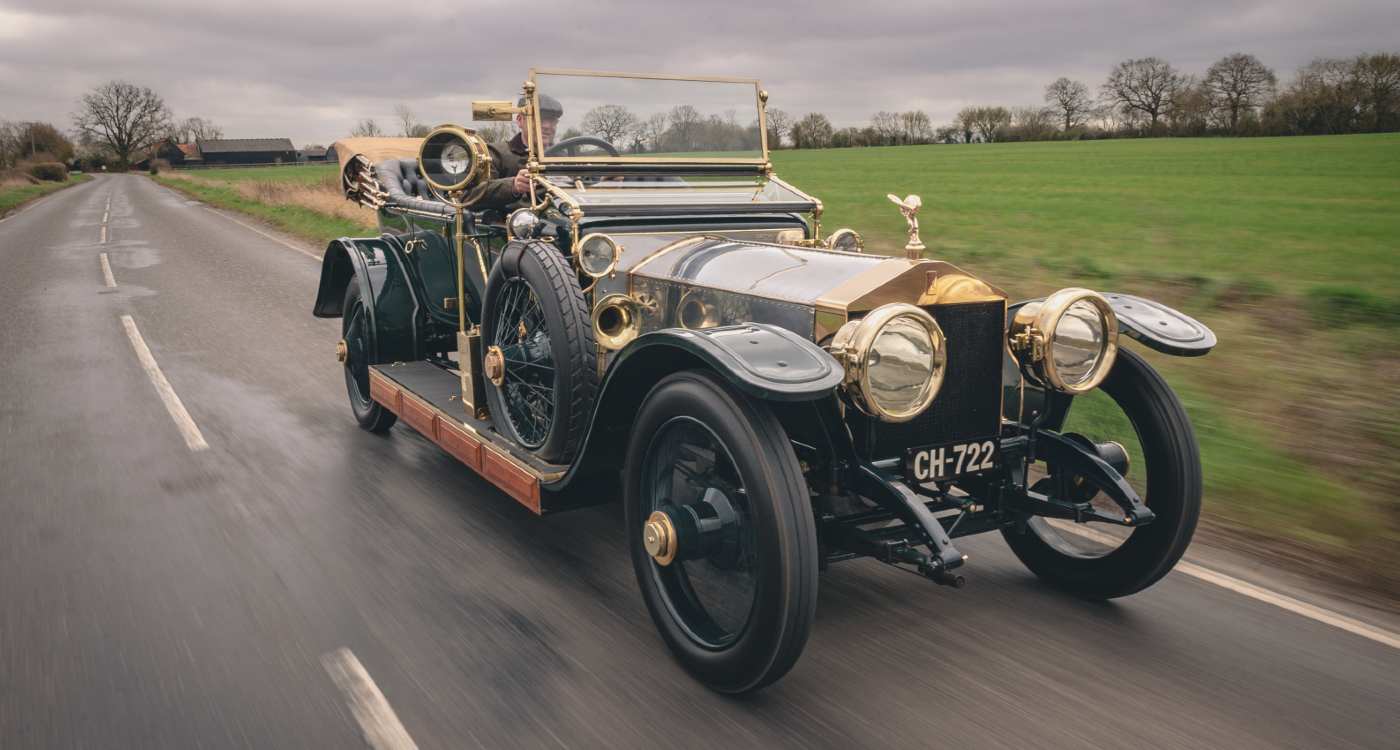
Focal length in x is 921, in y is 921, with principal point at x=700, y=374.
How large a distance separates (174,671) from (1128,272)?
841 centimetres

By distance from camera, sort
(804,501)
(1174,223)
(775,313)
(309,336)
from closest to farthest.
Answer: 1. (804,501)
2. (775,313)
3. (309,336)
4. (1174,223)

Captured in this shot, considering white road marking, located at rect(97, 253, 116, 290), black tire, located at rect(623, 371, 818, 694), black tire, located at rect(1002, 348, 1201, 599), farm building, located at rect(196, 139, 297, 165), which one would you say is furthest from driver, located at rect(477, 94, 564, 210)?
farm building, located at rect(196, 139, 297, 165)

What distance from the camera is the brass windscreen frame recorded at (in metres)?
4.17

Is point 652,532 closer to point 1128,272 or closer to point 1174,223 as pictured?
point 1128,272

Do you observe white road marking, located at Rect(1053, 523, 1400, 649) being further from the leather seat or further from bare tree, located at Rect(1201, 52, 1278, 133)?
bare tree, located at Rect(1201, 52, 1278, 133)

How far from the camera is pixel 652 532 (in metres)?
2.78

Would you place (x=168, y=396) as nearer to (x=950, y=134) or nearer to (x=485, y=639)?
(x=485, y=639)

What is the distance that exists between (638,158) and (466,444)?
1593mm

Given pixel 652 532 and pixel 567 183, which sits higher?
pixel 567 183

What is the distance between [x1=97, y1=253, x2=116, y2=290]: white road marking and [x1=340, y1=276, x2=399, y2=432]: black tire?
777 centimetres

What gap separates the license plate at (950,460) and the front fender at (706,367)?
0.50 m

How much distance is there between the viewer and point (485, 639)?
300 centimetres

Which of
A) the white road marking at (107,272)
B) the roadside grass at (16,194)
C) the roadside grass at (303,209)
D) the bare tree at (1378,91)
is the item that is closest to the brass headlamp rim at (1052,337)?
the white road marking at (107,272)

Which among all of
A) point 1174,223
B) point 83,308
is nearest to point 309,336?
point 83,308
